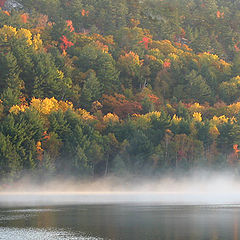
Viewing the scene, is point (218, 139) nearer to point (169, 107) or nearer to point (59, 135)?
point (169, 107)

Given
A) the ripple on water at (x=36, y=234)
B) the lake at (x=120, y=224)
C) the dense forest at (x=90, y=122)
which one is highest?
the dense forest at (x=90, y=122)

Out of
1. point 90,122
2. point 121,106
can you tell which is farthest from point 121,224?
point 121,106

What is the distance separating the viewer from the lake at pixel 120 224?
168ft

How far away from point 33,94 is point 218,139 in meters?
53.0

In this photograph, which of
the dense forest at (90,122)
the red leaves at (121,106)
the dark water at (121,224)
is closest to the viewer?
the dark water at (121,224)

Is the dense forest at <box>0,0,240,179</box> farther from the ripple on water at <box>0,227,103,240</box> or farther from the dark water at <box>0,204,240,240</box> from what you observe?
the ripple on water at <box>0,227,103,240</box>

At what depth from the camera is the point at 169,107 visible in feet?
606

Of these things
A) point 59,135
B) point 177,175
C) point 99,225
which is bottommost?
point 99,225

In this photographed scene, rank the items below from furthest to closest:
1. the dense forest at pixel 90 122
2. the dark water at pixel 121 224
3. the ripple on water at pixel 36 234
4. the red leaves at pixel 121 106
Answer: the red leaves at pixel 121 106 → the dense forest at pixel 90 122 → the dark water at pixel 121 224 → the ripple on water at pixel 36 234

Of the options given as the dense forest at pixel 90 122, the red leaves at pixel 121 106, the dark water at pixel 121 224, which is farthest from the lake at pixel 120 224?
the red leaves at pixel 121 106

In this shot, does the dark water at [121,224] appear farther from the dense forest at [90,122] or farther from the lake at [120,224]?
the dense forest at [90,122]

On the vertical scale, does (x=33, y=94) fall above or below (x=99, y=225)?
above

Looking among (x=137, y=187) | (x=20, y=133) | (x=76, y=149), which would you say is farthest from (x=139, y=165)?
(x=20, y=133)

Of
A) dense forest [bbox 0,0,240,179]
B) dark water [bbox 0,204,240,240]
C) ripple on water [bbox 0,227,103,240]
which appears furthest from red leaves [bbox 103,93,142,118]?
ripple on water [bbox 0,227,103,240]
